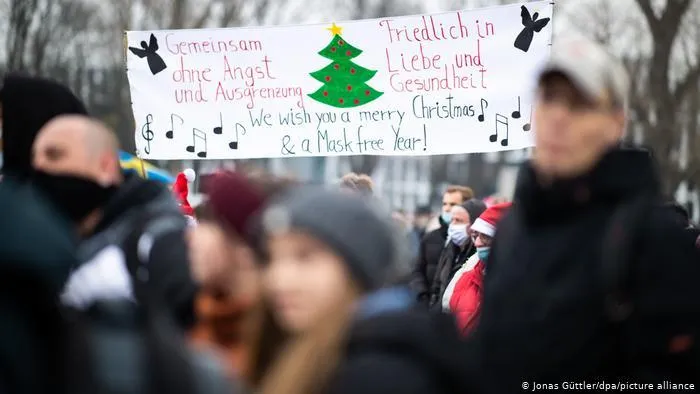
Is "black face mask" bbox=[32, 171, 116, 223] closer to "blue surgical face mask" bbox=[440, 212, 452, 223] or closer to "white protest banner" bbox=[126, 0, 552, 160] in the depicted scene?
"white protest banner" bbox=[126, 0, 552, 160]

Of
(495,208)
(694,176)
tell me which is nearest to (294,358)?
(495,208)

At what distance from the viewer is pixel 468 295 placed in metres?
7.54

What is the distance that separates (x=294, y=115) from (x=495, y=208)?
1683 millimetres

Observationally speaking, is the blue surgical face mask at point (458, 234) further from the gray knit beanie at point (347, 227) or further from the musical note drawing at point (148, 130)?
the gray knit beanie at point (347, 227)

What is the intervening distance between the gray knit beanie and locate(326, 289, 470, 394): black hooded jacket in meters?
0.11

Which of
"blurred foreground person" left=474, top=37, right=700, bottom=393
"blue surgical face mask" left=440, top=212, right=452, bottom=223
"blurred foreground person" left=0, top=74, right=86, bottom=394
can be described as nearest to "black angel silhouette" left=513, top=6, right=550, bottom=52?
"blue surgical face mask" left=440, top=212, right=452, bottom=223

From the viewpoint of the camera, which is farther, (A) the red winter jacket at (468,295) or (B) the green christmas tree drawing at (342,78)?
(B) the green christmas tree drawing at (342,78)

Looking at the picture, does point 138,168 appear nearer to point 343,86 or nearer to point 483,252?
point 343,86

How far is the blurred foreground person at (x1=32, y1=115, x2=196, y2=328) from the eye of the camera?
3955mm

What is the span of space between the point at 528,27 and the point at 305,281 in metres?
5.66

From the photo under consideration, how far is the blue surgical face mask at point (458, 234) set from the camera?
361 inches

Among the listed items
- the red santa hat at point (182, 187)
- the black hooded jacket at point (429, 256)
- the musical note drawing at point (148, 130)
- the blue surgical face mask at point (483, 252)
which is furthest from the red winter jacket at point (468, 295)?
the black hooded jacket at point (429, 256)

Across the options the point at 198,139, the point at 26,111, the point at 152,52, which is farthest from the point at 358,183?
the point at 26,111

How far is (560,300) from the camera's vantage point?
11.2ft
